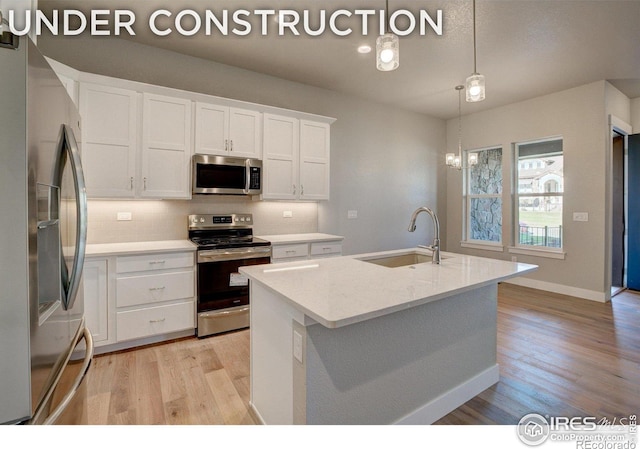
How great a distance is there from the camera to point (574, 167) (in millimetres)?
4332

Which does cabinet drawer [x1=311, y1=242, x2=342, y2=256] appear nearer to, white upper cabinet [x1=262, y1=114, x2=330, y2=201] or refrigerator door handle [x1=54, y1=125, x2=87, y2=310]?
white upper cabinet [x1=262, y1=114, x2=330, y2=201]

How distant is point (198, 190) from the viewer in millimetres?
3170

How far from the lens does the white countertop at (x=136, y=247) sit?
8.55 feet

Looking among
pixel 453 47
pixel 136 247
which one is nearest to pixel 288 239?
pixel 136 247

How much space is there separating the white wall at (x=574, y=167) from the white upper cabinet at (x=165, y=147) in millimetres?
4790

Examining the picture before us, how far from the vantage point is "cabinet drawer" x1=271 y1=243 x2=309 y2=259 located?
3.40 meters

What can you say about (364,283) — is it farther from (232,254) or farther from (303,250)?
(303,250)

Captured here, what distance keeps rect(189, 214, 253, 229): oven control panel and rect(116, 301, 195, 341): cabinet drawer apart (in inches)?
34.5

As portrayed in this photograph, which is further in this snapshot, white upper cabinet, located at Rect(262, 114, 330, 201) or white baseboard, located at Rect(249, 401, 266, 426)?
white upper cabinet, located at Rect(262, 114, 330, 201)

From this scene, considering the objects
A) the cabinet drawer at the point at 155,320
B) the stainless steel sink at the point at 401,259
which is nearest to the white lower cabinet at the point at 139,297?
the cabinet drawer at the point at 155,320

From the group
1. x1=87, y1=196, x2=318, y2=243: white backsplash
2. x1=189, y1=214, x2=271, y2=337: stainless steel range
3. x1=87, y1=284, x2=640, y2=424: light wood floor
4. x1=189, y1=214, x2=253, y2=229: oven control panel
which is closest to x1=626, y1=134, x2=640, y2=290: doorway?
x1=87, y1=284, x2=640, y2=424: light wood floor

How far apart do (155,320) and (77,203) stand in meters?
2.03

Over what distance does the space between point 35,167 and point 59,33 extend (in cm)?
303

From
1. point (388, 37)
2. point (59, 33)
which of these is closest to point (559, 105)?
point (388, 37)
